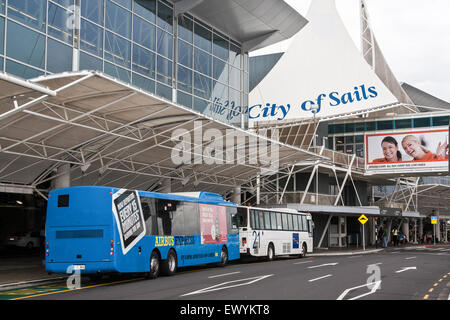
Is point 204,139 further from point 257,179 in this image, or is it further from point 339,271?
point 257,179

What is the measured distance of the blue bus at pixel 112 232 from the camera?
17.3 metres

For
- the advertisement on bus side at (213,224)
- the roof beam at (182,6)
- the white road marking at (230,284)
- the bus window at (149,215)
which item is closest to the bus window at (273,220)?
the advertisement on bus side at (213,224)

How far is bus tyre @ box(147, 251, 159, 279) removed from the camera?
19.3 metres

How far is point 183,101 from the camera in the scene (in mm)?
32625

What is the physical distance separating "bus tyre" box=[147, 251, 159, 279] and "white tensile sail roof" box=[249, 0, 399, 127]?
28430 millimetres

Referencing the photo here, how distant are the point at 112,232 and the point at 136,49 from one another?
45.4ft

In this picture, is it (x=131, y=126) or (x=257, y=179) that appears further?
(x=257, y=179)

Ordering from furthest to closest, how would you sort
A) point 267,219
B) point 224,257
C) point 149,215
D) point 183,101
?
point 183,101 → point 267,219 → point 224,257 → point 149,215

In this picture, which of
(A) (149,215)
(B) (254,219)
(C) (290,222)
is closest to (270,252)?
(B) (254,219)

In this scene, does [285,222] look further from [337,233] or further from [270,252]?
[337,233]

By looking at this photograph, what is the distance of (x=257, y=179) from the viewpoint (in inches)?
1725

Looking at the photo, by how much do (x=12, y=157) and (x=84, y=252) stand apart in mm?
8208
